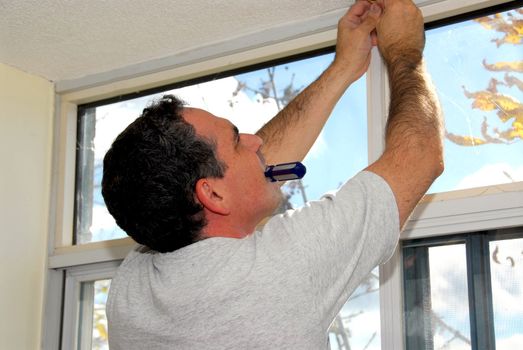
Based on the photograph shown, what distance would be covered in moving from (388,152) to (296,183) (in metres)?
0.83

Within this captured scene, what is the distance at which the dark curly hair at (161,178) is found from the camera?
64.5 inches

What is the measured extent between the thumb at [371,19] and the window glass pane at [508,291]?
615 millimetres

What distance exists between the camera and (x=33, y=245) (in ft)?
8.96

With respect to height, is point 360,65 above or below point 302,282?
above

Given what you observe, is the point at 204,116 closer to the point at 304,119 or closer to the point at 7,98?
the point at 304,119

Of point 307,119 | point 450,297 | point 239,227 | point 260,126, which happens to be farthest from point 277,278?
point 260,126

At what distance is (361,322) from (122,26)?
3.63 feet

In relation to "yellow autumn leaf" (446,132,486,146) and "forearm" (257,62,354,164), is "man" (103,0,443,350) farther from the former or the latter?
"yellow autumn leaf" (446,132,486,146)

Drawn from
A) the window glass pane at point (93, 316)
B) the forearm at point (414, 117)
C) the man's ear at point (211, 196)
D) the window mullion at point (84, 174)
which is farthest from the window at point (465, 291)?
the window mullion at point (84, 174)

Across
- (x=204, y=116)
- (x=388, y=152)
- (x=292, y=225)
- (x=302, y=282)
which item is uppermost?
(x=204, y=116)

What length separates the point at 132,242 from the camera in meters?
2.58

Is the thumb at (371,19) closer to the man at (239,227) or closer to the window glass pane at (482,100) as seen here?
the man at (239,227)


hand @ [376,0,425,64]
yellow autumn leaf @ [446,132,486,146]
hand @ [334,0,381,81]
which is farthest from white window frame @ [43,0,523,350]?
hand @ [376,0,425,64]

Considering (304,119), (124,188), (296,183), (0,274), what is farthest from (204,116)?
(0,274)
